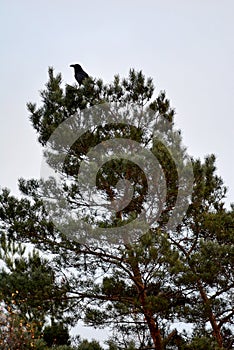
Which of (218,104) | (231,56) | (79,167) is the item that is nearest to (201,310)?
(79,167)

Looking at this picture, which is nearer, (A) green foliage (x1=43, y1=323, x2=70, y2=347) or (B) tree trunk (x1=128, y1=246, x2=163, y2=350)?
(B) tree trunk (x1=128, y1=246, x2=163, y2=350)

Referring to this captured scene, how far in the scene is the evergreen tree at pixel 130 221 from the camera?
221 inches

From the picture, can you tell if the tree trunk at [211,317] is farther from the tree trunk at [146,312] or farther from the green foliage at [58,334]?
the green foliage at [58,334]

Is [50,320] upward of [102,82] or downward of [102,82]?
downward

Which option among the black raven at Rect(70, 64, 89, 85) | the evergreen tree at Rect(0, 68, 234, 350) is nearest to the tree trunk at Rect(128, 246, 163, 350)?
the evergreen tree at Rect(0, 68, 234, 350)

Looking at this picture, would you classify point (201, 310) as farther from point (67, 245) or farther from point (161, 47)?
point (161, 47)

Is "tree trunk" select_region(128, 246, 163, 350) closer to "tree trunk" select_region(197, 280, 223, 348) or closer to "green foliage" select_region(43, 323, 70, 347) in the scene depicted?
"tree trunk" select_region(197, 280, 223, 348)

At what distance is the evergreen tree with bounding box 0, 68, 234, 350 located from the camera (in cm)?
561

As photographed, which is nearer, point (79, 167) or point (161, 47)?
point (79, 167)

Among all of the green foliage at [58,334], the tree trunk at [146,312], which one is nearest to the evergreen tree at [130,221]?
the tree trunk at [146,312]

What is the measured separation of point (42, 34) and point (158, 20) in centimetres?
285

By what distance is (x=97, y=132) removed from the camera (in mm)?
6672

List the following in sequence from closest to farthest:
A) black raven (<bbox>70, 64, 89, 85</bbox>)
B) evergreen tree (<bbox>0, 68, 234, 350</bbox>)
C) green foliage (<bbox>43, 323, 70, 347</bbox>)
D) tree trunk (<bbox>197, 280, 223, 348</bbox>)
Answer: evergreen tree (<bbox>0, 68, 234, 350</bbox>) < tree trunk (<bbox>197, 280, 223, 348</bbox>) < green foliage (<bbox>43, 323, 70, 347</bbox>) < black raven (<bbox>70, 64, 89, 85</bbox>)

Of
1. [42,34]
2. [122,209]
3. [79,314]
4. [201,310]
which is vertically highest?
[42,34]
